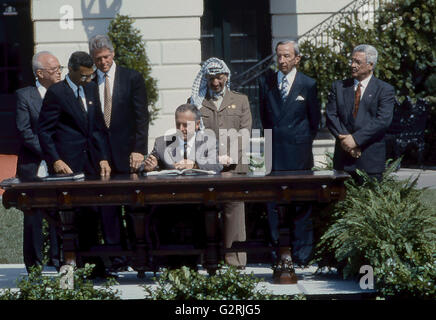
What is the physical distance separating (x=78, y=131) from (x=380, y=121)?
8.82ft

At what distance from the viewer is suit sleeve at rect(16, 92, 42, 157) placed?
8945 millimetres

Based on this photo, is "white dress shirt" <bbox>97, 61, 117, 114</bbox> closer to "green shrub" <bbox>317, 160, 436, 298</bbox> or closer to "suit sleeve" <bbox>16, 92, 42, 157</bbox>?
"suit sleeve" <bbox>16, 92, 42, 157</bbox>

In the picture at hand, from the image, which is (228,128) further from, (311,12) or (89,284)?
(311,12)

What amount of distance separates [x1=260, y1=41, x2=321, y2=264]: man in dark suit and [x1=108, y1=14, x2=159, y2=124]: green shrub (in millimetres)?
6918

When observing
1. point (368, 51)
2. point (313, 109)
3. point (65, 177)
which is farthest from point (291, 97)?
point (65, 177)

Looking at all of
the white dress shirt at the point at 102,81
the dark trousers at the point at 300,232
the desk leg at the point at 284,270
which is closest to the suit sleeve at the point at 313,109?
the dark trousers at the point at 300,232

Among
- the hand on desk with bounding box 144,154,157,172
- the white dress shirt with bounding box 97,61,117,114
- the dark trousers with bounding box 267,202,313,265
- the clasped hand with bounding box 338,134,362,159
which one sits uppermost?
the white dress shirt with bounding box 97,61,117,114

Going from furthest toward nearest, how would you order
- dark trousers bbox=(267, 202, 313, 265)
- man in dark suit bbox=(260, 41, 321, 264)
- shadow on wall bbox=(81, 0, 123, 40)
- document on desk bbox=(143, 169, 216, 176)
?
shadow on wall bbox=(81, 0, 123, 40)
man in dark suit bbox=(260, 41, 321, 264)
dark trousers bbox=(267, 202, 313, 265)
document on desk bbox=(143, 169, 216, 176)

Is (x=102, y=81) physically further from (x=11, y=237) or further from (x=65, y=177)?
(x=11, y=237)

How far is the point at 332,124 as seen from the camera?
30.2 ft

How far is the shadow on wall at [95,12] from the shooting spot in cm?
1667

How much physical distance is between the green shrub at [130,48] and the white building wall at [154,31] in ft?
0.87

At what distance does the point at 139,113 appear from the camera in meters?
8.89

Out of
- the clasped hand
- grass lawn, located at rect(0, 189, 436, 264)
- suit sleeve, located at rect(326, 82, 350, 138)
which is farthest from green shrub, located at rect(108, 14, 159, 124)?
the clasped hand
